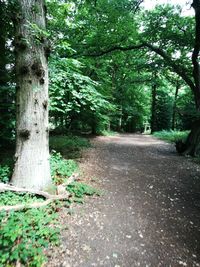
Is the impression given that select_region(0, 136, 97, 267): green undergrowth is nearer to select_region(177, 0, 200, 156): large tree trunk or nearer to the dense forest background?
the dense forest background

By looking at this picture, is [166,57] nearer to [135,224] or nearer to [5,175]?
[135,224]

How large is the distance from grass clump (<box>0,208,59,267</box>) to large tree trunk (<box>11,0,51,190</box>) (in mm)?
937

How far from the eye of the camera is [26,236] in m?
2.89

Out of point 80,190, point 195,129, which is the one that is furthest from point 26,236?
point 195,129

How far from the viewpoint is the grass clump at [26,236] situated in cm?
252

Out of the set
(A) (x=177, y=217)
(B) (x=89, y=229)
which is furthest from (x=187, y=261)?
(B) (x=89, y=229)

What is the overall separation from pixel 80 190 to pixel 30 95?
2.38 m

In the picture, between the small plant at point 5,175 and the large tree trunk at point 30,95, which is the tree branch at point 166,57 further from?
the small plant at point 5,175

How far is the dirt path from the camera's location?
2889mm

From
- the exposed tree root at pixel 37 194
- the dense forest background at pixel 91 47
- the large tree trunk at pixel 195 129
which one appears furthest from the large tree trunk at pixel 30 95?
the large tree trunk at pixel 195 129

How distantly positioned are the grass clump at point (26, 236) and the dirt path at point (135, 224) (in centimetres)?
22

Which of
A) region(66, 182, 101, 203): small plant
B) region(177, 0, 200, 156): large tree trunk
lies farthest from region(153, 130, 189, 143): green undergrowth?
region(66, 182, 101, 203): small plant

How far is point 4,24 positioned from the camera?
19.1ft

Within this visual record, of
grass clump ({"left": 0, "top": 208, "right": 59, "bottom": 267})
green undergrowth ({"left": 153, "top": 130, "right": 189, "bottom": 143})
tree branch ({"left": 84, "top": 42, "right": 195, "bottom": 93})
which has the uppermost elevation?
tree branch ({"left": 84, "top": 42, "right": 195, "bottom": 93})
